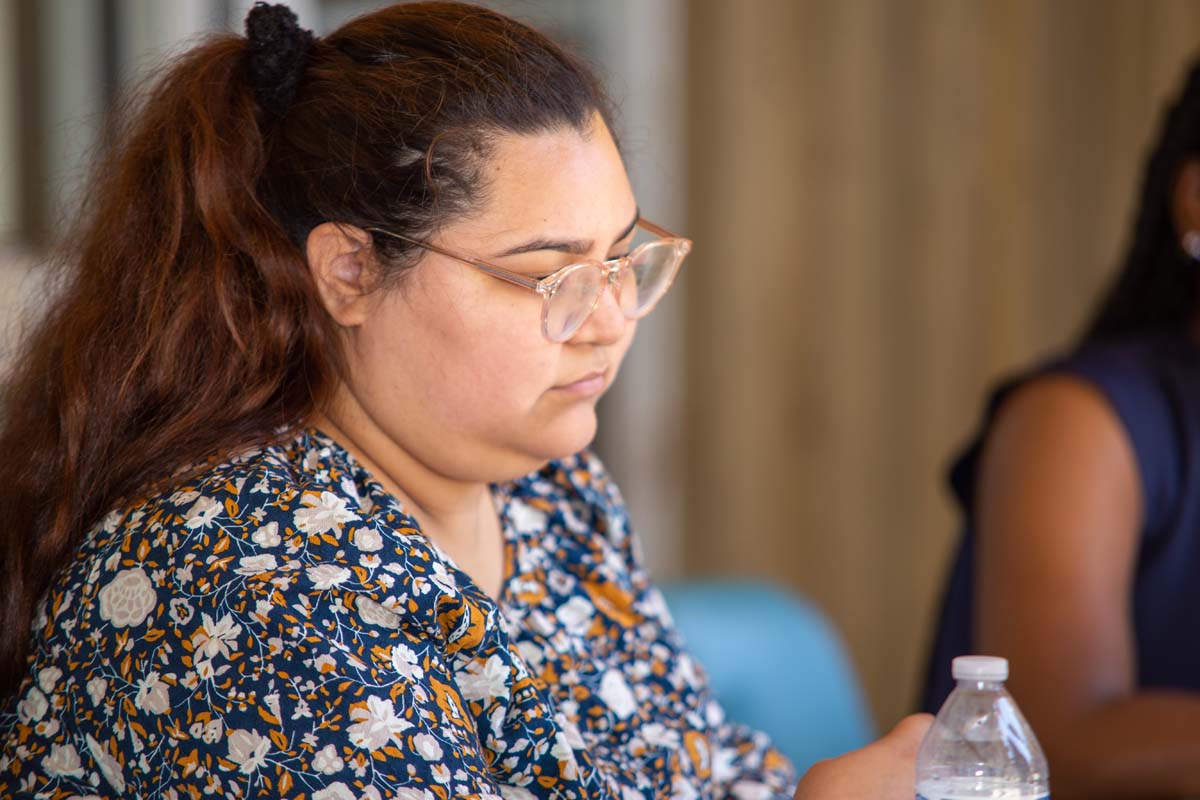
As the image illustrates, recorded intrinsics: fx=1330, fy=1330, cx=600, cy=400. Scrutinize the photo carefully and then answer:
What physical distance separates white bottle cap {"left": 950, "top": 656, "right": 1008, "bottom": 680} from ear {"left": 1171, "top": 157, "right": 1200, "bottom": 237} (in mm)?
1136

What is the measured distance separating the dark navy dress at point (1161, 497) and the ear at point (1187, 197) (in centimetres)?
22

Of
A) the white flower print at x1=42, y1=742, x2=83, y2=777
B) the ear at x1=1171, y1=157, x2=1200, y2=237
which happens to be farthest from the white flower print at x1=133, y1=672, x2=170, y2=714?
the ear at x1=1171, y1=157, x2=1200, y2=237

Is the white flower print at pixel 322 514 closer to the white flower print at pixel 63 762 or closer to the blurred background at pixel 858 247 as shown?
the white flower print at pixel 63 762

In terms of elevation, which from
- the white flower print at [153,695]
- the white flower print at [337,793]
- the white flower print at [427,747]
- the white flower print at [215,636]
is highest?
the white flower print at [215,636]

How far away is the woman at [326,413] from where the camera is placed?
3.26ft

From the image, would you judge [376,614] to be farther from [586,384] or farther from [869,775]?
[869,775]

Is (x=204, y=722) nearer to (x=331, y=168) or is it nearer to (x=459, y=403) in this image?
(x=459, y=403)

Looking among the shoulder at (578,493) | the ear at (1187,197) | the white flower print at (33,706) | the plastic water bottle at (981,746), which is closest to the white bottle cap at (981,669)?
the plastic water bottle at (981,746)

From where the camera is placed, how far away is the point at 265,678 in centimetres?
95

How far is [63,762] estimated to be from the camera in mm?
1065

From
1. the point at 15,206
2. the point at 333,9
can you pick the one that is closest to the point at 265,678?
the point at 15,206

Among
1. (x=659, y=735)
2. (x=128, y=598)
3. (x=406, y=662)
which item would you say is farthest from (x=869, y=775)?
(x=128, y=598)

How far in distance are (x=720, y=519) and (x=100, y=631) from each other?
262 cm

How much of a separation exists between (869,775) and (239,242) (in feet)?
2.29
